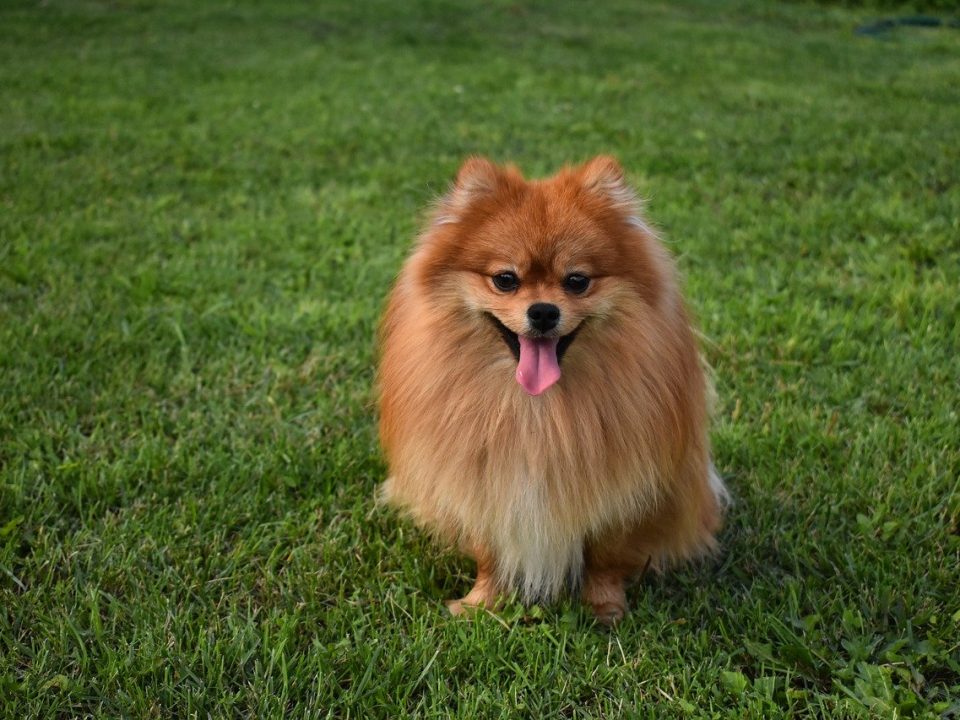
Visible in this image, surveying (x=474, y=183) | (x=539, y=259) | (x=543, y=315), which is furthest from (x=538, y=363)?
(x=474, y=183)

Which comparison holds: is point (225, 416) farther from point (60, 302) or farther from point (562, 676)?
point (562, 676)

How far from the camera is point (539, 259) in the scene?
1.98 metres

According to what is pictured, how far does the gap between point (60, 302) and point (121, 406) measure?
0.98 metres

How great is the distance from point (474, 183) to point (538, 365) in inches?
19.2

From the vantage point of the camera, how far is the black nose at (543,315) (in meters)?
1.90

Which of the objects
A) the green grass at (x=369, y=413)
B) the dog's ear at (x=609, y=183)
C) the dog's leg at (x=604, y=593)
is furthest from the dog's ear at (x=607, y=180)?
the green grass at (x=369, y=413)

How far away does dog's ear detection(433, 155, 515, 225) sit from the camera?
206cm

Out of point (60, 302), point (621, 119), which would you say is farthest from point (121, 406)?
point (621, 119)

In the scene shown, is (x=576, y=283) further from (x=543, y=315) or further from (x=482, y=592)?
(x=482, y=592)

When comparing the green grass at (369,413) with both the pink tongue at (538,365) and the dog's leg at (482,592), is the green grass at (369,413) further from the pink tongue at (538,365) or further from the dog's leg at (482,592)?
the pink tongue at (538,365)

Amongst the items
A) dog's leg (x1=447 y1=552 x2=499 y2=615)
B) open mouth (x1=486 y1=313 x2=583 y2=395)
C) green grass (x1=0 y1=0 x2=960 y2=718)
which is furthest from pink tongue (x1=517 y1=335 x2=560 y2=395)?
green grass (x1=0 y1=0 x2=960 y2=718)

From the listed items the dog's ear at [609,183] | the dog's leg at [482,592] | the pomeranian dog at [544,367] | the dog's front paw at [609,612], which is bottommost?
the dog's front paw at [609,612]

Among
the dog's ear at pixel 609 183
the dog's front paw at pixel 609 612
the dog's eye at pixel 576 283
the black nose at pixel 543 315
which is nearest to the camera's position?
the black nose at pixel 543 315

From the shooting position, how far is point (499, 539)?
86.3 inches
